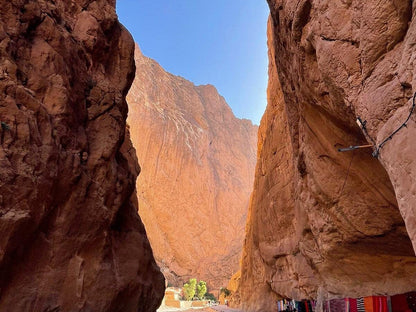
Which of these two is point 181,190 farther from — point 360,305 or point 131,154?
point 360,305

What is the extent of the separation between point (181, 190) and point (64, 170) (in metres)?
55.0

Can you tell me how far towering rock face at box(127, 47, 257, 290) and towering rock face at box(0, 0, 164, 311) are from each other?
163 ft

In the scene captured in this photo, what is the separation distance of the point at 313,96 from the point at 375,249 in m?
5.02

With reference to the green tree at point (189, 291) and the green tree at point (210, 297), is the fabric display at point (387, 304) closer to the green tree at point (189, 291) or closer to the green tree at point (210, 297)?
the green tree at point (189, 291)

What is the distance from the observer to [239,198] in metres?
70.9

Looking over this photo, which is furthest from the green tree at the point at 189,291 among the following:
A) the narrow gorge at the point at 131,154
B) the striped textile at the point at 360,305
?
the striped textile at the point at 360,305

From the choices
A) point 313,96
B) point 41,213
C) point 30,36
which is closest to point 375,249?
point 313,96

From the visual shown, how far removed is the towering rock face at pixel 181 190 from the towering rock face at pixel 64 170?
49669 millimetres

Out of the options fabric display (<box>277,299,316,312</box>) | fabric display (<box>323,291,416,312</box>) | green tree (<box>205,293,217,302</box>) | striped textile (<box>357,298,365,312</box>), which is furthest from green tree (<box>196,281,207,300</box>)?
striped textile (<box>357,298,365,312</box>)

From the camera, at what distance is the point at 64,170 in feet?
27.0

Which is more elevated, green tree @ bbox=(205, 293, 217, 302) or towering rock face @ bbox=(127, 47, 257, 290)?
towering rock face @ bbox=(127, 47, 257, 290)

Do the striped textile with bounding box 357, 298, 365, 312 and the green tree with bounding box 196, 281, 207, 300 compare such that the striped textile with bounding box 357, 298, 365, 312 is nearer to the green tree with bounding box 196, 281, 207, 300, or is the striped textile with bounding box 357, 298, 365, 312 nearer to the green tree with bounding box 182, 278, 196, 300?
the green tree with bounding box 182, 278, 196, 300

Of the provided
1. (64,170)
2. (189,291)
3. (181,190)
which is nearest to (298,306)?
(64,170)

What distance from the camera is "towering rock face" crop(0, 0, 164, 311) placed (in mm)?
6863
